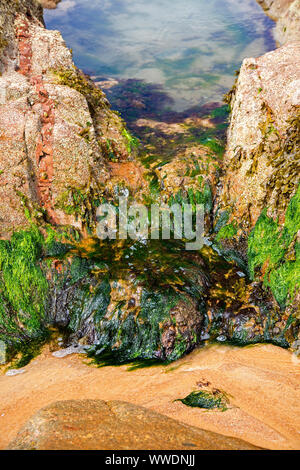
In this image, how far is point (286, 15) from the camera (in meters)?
13.9

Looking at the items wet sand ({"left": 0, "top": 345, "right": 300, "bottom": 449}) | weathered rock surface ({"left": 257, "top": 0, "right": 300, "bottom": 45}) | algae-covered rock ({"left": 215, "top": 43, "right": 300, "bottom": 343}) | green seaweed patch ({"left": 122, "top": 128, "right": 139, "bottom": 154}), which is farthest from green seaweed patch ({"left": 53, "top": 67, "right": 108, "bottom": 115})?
weathered rock surface ({"left": 257, "top": 0, "right": 300, "bottom": 45})

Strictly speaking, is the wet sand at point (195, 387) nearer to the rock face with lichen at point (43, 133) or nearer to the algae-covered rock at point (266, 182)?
the algae-covered rock at point (266, 182)

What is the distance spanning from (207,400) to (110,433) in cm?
166

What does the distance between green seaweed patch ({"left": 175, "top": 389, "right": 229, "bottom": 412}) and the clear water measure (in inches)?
543

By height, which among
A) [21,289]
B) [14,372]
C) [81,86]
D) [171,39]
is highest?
[171,39]

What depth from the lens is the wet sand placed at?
12.4 ft

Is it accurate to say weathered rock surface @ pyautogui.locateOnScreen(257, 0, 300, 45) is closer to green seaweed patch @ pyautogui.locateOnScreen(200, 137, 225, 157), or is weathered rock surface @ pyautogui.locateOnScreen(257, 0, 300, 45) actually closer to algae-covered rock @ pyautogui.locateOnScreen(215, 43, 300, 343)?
algae-covered rock @ pyautogui.locateOnScreen(215, 43, 300, 343)

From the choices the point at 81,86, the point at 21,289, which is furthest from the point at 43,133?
the point at 21,289

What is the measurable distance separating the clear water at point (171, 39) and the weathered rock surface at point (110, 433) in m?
14.4

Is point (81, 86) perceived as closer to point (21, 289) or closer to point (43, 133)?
point (43, 133)

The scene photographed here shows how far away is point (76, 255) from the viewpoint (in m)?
6.99

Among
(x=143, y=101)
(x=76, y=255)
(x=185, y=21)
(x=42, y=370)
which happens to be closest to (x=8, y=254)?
(x=76, y=255)

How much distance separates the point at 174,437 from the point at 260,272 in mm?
4363

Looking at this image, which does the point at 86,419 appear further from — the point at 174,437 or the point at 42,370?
the point at 42,370
